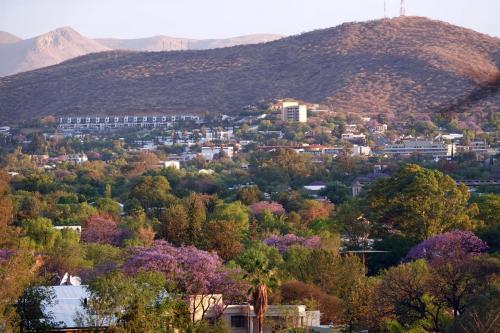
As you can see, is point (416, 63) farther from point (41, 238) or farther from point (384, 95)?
point (41, 238)

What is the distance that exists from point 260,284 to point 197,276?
370 centimetres

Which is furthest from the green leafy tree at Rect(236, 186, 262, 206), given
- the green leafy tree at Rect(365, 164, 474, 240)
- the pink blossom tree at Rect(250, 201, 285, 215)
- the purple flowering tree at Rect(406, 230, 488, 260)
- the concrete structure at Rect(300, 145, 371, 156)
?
the concrete structure at Rect(300, 145, 371, 156)

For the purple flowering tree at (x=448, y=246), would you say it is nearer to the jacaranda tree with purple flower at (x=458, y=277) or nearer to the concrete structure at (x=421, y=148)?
the jacaranda tree with purple flower at (x=458, y=277)

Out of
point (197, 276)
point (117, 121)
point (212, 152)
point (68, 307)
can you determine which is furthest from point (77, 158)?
point (68, 307)

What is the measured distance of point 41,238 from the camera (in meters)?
41.1

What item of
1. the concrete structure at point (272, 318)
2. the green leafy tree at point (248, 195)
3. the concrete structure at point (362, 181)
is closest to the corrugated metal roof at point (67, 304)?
the concrete structure at point (272, 318)

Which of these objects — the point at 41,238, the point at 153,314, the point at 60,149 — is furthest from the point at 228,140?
the point at 153,314

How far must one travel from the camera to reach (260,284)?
23.9 meters

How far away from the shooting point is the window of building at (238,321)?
2648 centimetres

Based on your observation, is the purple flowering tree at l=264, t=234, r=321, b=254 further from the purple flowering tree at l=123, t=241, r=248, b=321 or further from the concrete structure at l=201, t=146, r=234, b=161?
the concrete structure at l=201, t=146, r=234, b=161

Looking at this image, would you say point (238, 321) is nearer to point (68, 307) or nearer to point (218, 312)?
point (218, 312)

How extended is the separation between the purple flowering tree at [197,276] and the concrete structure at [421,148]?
59.2m

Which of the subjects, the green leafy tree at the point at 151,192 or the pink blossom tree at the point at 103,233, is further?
the green leafy tree at the point at 151,192

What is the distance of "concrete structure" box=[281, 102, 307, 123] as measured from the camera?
113625 millimetres
